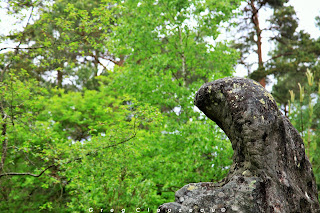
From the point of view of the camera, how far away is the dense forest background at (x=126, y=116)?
6883 mm

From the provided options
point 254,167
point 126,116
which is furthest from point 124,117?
point 254,167

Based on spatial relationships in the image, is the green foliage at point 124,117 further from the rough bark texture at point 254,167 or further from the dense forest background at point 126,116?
the rough bark texture at point 254,167

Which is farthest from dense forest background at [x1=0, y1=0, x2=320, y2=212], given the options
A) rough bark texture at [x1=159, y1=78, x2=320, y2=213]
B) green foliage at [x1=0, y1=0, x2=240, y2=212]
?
rough bark texture at [x1=159, y1=78, x2=320, y2=213]

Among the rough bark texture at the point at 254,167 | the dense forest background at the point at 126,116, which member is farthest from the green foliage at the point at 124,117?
the rough bark texture at the point at 254,167

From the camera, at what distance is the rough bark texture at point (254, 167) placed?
7.39ft

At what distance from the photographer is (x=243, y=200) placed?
88.1 inches

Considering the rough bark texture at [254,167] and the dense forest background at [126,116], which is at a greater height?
the dense forest background at [126,116]

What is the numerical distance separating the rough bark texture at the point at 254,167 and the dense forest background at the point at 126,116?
3758 mm

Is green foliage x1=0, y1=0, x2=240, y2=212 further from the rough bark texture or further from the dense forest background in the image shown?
the rough bark texture

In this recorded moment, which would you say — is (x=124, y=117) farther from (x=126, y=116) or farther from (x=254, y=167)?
(x=254, y=167)

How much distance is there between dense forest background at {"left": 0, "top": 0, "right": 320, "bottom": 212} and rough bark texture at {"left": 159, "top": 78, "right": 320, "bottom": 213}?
12.3 ft

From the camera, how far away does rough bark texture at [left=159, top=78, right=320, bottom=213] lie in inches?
88.7

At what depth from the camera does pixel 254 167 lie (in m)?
2.33

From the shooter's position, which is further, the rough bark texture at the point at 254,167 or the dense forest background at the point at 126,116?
the dense forest background at the point at 126,116
